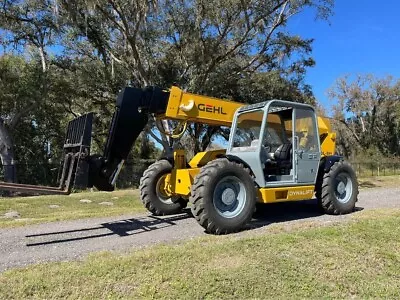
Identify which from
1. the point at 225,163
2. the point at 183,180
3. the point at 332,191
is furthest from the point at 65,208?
the point at 332,191

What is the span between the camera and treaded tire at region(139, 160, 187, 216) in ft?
26.4

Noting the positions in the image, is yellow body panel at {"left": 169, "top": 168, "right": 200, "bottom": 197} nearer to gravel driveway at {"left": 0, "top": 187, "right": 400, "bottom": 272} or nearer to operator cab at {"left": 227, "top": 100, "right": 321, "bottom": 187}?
gravel driveway at {"left": 0, "top": 187, "right": 400, "bottom": 272}

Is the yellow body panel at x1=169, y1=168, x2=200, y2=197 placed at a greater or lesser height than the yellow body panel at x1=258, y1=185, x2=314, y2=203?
greater

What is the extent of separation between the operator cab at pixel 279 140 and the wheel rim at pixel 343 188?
2.36ft

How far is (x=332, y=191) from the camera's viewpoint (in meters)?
7.86

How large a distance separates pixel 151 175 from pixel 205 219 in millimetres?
2180

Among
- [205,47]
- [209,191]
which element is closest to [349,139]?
[205,47]

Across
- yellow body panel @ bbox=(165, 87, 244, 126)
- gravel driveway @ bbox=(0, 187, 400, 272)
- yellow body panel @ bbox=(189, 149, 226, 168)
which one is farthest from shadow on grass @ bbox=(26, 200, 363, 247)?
yellow body panel @ bbox=(165, 87, 244, 126)

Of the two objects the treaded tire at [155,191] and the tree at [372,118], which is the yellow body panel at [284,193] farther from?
the tree at [372,118]

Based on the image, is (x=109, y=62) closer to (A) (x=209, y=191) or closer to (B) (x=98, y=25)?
(B) (x=98, y=25)

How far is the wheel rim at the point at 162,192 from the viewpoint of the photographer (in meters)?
8.16

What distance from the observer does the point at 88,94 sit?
2191cm

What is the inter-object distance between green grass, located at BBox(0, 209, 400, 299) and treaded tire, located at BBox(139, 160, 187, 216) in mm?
2533

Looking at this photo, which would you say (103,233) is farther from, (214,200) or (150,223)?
(214,200)
